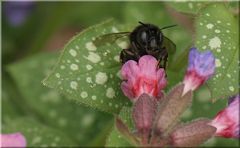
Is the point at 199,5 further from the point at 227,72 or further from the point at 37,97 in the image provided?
the point at 37,97

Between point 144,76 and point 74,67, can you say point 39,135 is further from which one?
point 144,76

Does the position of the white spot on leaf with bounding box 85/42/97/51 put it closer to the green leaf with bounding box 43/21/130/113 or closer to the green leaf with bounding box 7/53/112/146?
the green leaf with bounding box 43/21/130/113

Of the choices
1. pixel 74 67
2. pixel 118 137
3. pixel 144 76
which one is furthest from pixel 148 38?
pixel 118 137

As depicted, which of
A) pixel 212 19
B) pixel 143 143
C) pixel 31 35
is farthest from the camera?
pixel 31 35

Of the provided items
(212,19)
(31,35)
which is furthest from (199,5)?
(31,35)

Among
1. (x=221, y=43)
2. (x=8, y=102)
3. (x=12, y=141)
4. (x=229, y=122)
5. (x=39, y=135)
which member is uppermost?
(x=221, y=43)

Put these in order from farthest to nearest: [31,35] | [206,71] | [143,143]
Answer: [31,35], [206,71], [143,143]
